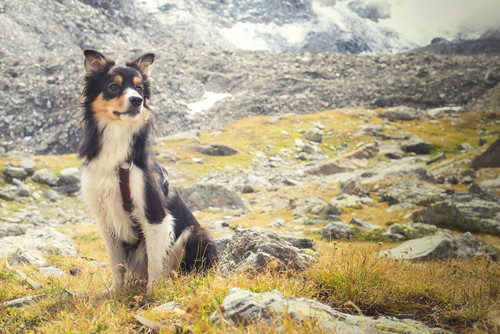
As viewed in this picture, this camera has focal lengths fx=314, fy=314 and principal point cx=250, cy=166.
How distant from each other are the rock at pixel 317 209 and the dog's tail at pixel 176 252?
487 inches

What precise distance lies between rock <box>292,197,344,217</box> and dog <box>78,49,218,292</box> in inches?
502

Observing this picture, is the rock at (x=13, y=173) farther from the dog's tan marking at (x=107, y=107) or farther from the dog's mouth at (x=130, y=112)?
the dog's mouth at (x=130, y=112)

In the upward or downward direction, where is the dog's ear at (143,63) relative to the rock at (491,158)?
upward

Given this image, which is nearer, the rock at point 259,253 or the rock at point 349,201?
the rock at point 259,253

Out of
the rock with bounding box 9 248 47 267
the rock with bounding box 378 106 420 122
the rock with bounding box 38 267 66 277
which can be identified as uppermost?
the rock with bounding box 378 106 420 122

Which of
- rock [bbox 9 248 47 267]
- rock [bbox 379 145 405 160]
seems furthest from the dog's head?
rock [bbox 379 145 405 160]

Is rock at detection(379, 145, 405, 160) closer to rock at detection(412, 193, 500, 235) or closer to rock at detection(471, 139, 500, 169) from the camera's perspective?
rock at detection(471, 139, 500, 169)

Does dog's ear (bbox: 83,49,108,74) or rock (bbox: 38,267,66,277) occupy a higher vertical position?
dog's ear (bbox: 83,49,108,74)

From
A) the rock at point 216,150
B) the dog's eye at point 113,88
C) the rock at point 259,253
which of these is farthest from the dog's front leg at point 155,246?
the rock at point 216,150

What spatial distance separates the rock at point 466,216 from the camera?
12.9m

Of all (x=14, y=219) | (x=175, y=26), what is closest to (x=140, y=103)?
(x=14, y=219)

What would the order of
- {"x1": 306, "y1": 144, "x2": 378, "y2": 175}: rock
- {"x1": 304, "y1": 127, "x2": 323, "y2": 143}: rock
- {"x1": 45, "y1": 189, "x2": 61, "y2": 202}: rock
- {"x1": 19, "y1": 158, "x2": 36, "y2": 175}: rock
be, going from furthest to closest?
{"x1": 304, "y1": 127, "x2": 323, "y2": 143}: rock, {"x1": 306, "y1": 144, "x2": 378, "y2": 175}: rock, {"x1": 19, "y1": 158, "x2": 36, "y2": 175}: rock, {"x1": 45, "y1": 189, "x2": 61, "y2": 202}: rock

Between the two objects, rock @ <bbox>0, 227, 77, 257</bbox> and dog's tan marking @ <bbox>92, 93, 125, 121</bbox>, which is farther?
rock @ <bbox>0, 227, 77, 257</bbox>

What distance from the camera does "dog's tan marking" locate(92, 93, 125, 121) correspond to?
4383mm
